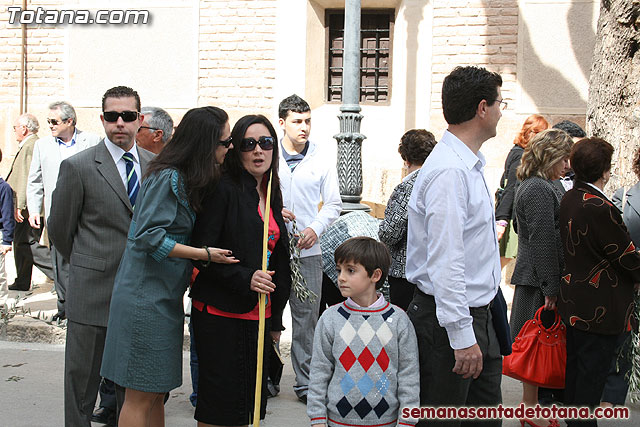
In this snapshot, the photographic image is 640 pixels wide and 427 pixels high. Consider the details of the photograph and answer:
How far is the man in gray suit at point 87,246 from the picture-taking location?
4.28 meters

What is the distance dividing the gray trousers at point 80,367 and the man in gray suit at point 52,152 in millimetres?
3118

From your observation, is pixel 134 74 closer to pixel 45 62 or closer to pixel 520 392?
pixel 45 62

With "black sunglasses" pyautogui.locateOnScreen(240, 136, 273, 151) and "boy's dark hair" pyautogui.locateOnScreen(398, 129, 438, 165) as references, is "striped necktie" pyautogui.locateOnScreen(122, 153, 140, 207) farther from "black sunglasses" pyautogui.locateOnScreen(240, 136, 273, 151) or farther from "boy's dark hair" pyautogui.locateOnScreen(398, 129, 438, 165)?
"boy's dark hair" pyautogui.locateOnScreen(398, 129, 438, 165)

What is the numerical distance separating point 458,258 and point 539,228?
2.08 metres

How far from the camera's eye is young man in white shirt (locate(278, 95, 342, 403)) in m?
5.56

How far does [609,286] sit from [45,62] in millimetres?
10382

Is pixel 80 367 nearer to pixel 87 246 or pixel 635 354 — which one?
pixel 87 246

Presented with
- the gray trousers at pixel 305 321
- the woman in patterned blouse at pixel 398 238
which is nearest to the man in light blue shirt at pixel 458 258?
the woman in patterned blouse at pixel 398 238

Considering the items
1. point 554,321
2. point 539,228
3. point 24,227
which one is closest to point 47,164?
point 24,227

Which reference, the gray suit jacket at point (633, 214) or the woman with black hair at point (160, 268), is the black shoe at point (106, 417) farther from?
the gray suit jacket at point (633, 214)

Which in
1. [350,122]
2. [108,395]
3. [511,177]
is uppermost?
[350,122]

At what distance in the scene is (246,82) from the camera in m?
11.8

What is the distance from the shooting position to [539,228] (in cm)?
503

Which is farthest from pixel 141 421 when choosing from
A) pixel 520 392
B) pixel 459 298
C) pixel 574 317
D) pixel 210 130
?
pixel 520 392
